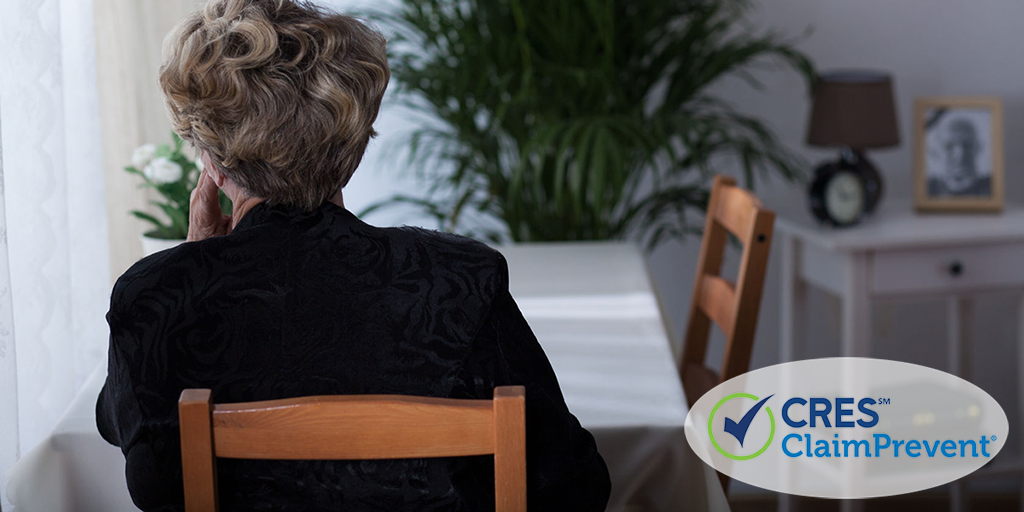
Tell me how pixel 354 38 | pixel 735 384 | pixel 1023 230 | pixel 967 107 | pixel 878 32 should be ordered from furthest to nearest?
pixel 878 32 → pixel 967 107 → pixel 1023 230 → pixel 735 384 → pixel 354 38

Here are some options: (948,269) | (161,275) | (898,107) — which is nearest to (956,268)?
(948,269)

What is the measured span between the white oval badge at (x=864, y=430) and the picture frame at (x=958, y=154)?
50 cm

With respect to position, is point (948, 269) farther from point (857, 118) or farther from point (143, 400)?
point (143, 400)

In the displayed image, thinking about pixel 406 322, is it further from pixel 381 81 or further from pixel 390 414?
pixel 381 81

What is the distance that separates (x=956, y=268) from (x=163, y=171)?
1.80 meters

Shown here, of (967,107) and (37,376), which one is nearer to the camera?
(37,376)

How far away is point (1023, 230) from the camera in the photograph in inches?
83.4

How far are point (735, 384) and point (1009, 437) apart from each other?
1.68 m

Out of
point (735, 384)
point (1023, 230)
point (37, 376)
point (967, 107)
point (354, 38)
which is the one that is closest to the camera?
point (354, 38)

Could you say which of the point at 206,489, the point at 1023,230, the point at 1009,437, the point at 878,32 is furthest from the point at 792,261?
the point at 206,489

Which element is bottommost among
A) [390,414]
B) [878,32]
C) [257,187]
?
[390,414]

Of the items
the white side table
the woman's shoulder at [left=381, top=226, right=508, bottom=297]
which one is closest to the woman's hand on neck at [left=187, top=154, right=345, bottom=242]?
the woman's shoulder at [left=381, top=226, right=508, bottom=297]

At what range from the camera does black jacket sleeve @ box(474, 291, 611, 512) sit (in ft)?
2.82

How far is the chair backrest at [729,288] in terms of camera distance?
1.39 m
